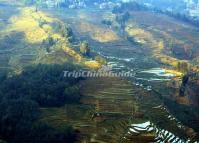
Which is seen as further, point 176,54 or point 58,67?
point 176,54

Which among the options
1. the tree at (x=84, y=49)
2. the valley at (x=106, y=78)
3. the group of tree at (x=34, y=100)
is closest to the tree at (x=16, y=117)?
the group of tree at (x=34, y=100)

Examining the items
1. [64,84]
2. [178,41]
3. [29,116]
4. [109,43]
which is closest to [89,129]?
[29,116]

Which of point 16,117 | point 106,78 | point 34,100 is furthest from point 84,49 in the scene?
point 16,117

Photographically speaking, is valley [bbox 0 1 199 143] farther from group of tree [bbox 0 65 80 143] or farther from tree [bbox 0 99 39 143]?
tree [bbox 0 99 39 143]

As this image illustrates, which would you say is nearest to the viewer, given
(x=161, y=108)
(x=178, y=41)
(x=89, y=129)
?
(x=89, y=129)

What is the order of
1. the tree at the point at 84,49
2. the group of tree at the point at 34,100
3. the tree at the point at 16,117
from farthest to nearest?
the tree at the point at 84,49, the tree at the point at 16,117, the group of tree at the point at 34,100

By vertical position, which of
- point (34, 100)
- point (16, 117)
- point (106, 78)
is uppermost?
point (16, 117)

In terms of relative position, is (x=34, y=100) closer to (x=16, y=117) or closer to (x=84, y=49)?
(x=16, y=117)

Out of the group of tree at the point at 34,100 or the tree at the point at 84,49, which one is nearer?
the group of tree at the point at 34,100

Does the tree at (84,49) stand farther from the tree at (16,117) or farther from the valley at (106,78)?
the tree at (16,117)

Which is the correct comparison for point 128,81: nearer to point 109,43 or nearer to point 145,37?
point 109,43

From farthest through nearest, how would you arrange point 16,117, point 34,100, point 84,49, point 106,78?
point 84,49, point 106,78, point 34,100, point 16,117
